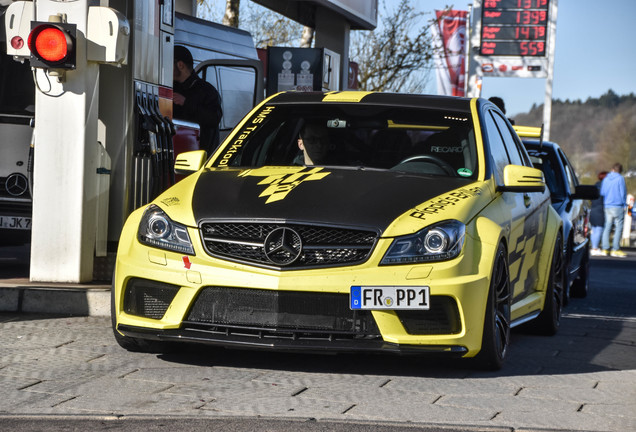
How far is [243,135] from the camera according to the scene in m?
7.32

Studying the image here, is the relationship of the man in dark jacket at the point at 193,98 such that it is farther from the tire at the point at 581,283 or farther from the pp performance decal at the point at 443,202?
the pp performance decal at the point at 443,202

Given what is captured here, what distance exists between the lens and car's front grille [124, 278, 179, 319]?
235 inches

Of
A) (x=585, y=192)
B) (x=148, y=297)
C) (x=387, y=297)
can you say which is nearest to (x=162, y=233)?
(x=148, y=297)

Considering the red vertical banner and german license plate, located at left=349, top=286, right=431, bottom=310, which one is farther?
the red vertical banner

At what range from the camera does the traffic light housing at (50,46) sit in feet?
26.3

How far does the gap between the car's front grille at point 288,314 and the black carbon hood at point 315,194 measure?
381mm

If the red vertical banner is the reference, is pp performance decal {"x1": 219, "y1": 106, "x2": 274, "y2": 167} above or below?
below

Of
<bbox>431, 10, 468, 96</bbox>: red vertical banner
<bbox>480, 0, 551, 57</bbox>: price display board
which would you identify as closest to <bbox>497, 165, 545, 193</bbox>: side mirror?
<bbox>480, 0, 551, 57</bbox>: price display board

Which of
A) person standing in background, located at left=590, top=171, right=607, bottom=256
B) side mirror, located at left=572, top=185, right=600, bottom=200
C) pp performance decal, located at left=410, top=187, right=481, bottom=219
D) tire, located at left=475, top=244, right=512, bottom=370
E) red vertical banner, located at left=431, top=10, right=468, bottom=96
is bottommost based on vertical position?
person standing in background, located at left=590, top=171, right=607, bottom=256

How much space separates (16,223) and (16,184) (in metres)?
0.42

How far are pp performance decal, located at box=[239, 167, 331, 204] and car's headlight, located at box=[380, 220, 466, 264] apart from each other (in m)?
0.71

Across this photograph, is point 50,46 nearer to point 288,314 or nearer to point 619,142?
point 288,314

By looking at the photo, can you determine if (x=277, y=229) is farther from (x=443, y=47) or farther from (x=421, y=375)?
(x=443, y=47)

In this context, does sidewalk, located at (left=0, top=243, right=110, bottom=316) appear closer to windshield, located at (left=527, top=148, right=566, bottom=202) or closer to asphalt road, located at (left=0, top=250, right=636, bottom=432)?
asphalt road, located at (left=0, top=250, right=636, bottom=432)
